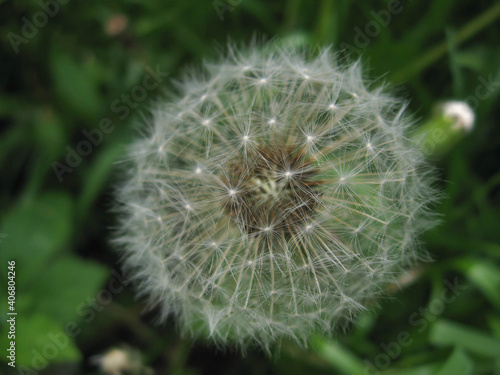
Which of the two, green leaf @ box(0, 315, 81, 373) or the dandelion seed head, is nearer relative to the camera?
the dandelion seed head

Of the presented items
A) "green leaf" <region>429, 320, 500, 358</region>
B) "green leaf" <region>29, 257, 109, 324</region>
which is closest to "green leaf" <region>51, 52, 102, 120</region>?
"green leaf" <region>29, 257, 109, 324</region>

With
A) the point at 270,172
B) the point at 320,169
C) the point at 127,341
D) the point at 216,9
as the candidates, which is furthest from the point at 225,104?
the point at 127,341

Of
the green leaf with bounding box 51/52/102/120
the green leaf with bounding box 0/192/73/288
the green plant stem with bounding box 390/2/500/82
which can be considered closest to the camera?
the green leaf with bounding box 0/192/73/288

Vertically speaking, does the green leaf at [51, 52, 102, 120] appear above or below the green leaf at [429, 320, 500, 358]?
above

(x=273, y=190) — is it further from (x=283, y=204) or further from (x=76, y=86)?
(x=76, y=86)

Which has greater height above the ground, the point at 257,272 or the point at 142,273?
the point at 257,272

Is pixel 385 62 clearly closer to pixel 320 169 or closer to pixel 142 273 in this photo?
pixel 320 169

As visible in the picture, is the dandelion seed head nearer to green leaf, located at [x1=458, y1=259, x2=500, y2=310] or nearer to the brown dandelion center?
the brown dandelion center
